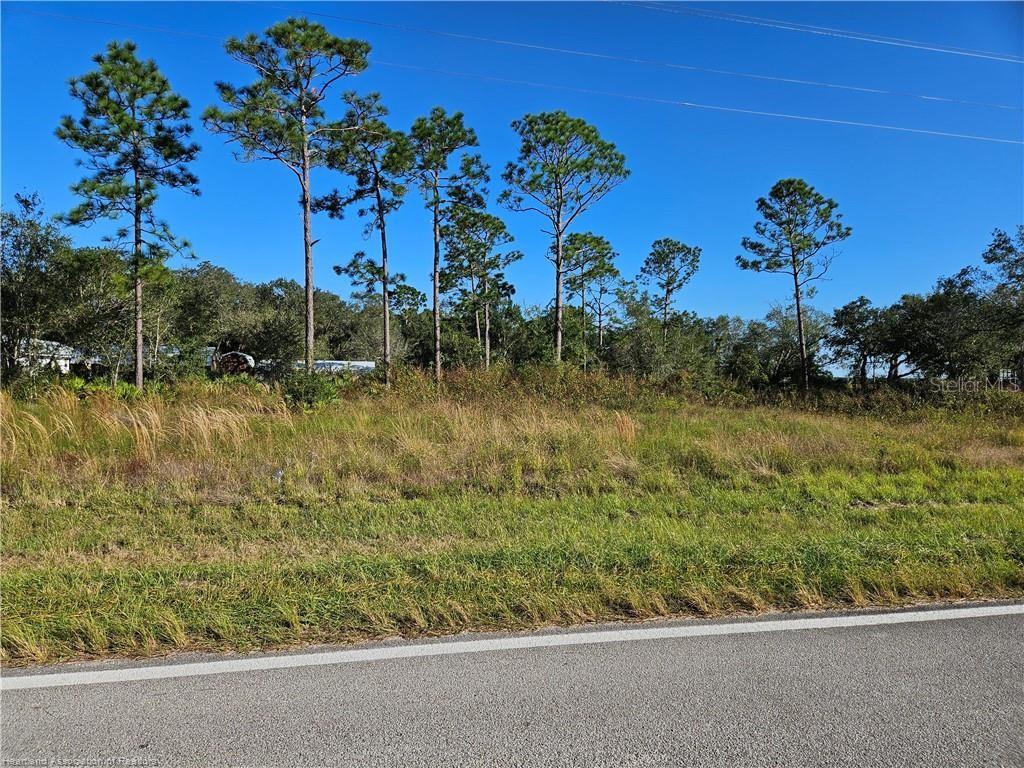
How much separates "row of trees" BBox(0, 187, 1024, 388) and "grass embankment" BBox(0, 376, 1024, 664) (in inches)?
478

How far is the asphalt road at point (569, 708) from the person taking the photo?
2.18 metres

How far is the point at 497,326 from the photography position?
142 ft

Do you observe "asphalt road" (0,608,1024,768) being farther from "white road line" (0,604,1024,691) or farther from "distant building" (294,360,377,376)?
"distant building" (294,360,377,376)

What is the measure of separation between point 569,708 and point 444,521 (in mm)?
3160

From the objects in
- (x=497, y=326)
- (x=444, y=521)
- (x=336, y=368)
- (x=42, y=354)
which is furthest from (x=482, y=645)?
(x=497, y=326)

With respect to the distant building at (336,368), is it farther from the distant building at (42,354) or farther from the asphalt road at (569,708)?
the asphalt road at (569,708)

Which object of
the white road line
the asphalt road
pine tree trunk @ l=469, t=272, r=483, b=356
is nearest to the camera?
the asphalt road

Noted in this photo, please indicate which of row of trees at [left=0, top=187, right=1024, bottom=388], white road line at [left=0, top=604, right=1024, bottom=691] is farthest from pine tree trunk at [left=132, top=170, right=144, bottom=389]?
white road line at [left=0, top=604, right=1024, bottom=691]

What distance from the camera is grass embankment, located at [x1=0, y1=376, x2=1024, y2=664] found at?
347 centimetres

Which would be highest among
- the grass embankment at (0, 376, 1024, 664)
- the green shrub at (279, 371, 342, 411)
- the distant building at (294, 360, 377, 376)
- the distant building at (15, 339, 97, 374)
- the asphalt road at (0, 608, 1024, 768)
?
the distant building at (15, 339, 97, 374)

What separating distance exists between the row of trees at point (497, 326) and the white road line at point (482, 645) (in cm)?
1648

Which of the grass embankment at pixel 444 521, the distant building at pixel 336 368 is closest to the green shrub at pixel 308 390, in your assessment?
the distant building at pixel 336 368

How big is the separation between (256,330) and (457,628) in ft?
130

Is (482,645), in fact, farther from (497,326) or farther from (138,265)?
(497,326)
